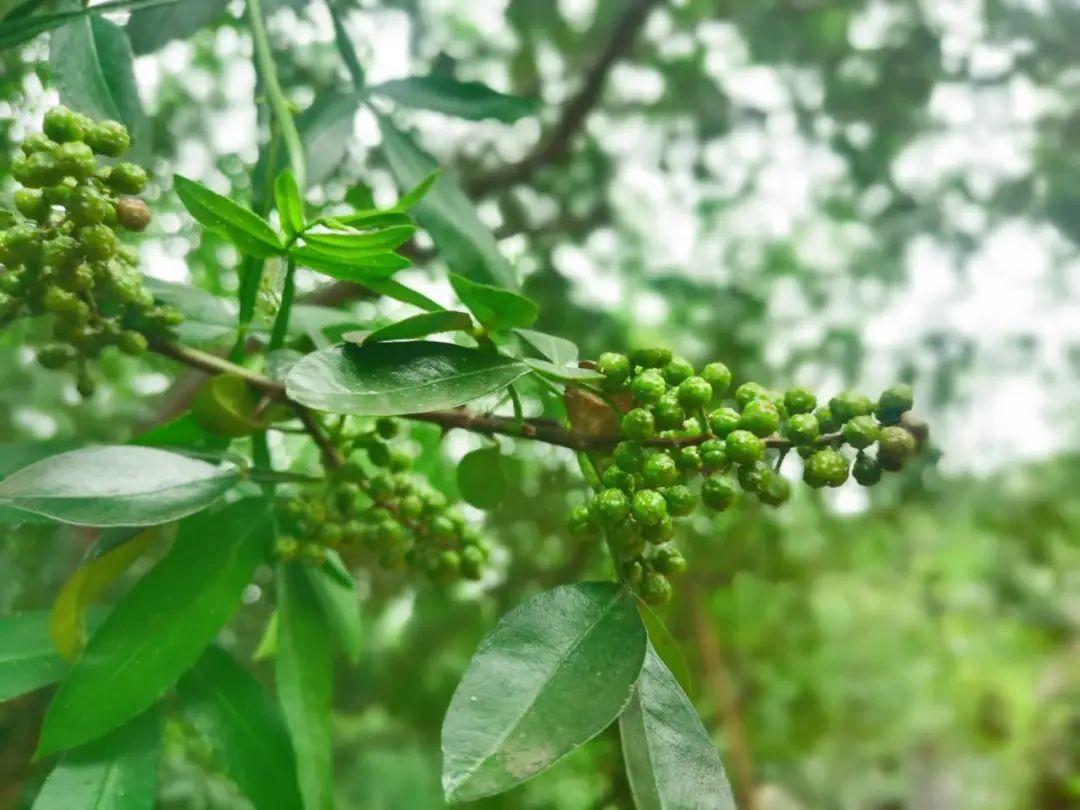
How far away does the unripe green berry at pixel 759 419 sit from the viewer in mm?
395

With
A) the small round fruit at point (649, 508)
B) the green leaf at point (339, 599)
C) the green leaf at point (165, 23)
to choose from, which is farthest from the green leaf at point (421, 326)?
the green leaf at point (165, 23)

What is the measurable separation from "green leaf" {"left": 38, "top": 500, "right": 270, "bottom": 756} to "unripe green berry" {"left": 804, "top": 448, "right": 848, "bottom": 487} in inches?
11.8

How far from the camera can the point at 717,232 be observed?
75.5 inches

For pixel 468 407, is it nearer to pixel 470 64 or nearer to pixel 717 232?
pixel 470 64

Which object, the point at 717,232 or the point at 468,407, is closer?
the point at 468,407

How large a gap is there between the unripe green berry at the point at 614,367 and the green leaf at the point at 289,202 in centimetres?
15

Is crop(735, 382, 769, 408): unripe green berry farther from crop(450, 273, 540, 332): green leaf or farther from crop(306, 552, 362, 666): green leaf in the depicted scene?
crop(306, 552, 362, 666): green leaf

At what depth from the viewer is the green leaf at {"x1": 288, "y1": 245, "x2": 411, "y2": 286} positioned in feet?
1.38

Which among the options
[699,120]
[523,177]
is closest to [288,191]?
[523,177]

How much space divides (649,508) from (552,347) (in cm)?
10

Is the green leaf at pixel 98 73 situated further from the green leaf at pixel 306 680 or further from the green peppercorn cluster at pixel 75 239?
the green leaf at pixel 306 680

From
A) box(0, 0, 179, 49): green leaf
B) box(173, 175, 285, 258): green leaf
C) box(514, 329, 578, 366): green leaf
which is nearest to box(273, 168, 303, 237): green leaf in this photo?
box(173, 175, 285, 258): green leaf

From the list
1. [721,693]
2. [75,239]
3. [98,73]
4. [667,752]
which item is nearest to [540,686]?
[667,752]

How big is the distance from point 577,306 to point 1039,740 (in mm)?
2634
